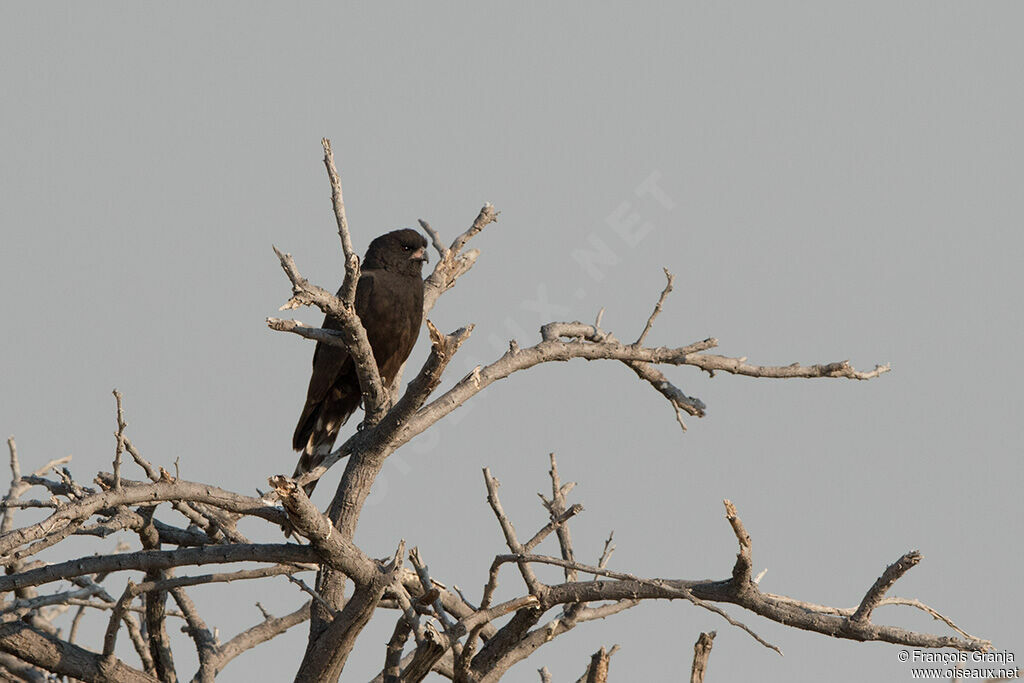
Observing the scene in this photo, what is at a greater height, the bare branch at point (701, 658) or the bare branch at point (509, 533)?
the bare branch at point (509, 533)

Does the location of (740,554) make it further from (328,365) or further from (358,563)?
(328,365)

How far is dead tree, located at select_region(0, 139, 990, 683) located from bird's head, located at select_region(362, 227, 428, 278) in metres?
0.69

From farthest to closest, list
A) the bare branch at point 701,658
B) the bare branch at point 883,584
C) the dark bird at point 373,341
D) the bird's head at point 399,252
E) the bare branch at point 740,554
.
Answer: the bird's head at point 399,252 < the dark bird at point 373,341 < the bare branch at point 701,658 < the bare branch at point 883,584 < the bare branch at point 740,554

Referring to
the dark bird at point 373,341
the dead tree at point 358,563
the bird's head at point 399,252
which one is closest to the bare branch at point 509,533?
the dead tree at point 358,563

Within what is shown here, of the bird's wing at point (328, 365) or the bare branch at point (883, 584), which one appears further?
the bird's wing at point (328, 365)

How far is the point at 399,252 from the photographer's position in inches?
264

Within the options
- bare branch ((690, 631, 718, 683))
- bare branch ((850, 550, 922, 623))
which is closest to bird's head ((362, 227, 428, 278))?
bare branch ((690, 631, 718, 683))

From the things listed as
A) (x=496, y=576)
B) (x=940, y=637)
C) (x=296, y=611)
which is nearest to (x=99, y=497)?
(x=496, y=576)

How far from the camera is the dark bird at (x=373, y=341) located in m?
6.30

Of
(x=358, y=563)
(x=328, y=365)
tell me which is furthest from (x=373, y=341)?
(x=358, y=563)

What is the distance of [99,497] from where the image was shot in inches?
143

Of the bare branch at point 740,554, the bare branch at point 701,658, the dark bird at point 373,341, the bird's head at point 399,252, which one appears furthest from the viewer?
the bird's head at point 399,252

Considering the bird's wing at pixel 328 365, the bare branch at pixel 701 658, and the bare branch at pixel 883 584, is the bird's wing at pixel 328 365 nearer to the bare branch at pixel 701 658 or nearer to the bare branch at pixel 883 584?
the bare branch at pixel 701 658

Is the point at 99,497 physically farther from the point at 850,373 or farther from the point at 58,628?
the point at 58,628
